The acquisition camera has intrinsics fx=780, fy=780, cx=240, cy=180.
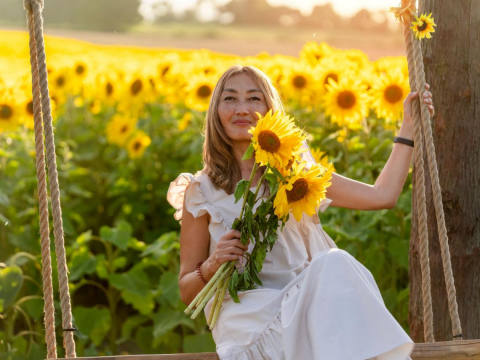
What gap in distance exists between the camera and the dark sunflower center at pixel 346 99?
425 centimetres

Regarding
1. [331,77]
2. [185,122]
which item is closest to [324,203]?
[331,77]

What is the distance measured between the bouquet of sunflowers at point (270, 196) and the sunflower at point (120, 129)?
3713mm

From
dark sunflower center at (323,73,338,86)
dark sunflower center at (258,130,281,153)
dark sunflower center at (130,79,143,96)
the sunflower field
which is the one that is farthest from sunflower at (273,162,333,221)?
dark sunflower center at (130,79,143,96)

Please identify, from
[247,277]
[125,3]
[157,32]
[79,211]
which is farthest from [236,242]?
[157,32]

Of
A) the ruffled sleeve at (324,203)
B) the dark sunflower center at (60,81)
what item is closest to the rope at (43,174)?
the ruffled sleeve at (324,203)

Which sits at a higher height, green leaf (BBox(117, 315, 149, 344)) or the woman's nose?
the woman's nose

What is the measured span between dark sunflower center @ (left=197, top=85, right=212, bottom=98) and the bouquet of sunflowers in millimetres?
2960

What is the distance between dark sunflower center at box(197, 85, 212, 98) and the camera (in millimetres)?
5426

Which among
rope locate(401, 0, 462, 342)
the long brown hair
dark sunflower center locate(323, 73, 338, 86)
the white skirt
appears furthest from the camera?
dark sunflower center locate(323, 73, 338, 86)

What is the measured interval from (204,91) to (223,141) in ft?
8.46

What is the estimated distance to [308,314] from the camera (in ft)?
7.56

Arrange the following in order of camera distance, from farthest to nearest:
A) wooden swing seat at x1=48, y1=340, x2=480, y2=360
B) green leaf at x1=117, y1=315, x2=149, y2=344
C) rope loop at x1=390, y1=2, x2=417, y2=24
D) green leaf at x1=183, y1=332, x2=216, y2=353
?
green leaf at x1=117, y1=315, x2=149, y2=344, green leaf at x1=183, y1=332, x2=216, y2=353, rope loop at x1=390, y1=2, x2=417, y2=24, wooden swing seat at x1=48, y1=340, x2=480, y2=360

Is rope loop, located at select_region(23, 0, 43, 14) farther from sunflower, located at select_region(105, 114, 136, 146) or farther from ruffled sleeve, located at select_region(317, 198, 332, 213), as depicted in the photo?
sunflower, located at select_region(105, 114, 136, 146)

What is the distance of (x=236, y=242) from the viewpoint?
97.0 inches
